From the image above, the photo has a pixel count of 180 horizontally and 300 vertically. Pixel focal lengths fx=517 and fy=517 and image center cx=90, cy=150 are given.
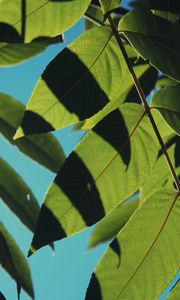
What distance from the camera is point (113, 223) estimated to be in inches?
60.1

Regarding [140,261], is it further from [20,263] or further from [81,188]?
[20,263]

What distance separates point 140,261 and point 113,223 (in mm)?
510

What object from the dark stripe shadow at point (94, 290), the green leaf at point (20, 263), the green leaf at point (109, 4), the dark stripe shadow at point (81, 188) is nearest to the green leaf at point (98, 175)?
the dark stripe shadow at point (81, 188)

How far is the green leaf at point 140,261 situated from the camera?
1011 millimetres

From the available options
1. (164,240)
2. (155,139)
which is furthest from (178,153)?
(164,240)

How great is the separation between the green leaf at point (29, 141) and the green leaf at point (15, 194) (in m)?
0.07

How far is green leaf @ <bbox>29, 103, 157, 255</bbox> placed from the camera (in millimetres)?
1021

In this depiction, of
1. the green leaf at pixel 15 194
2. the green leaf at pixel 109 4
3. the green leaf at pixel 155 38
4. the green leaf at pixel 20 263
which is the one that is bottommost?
the green leaf at pixel 20 263

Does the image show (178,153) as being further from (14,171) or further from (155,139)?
(14,171)

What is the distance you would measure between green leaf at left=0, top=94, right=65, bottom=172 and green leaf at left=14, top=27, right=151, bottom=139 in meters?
0.30

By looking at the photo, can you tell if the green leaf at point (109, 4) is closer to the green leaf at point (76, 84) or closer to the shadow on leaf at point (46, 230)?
the green leaf at point (76, 84)

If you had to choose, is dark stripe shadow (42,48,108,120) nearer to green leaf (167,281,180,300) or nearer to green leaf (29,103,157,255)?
green leaf (29,103,157,255)

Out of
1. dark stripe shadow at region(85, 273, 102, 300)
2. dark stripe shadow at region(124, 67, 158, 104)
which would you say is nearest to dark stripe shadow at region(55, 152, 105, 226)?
dark stripe shadow at region(85, 273, 102, 300)

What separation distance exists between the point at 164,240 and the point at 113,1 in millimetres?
489
